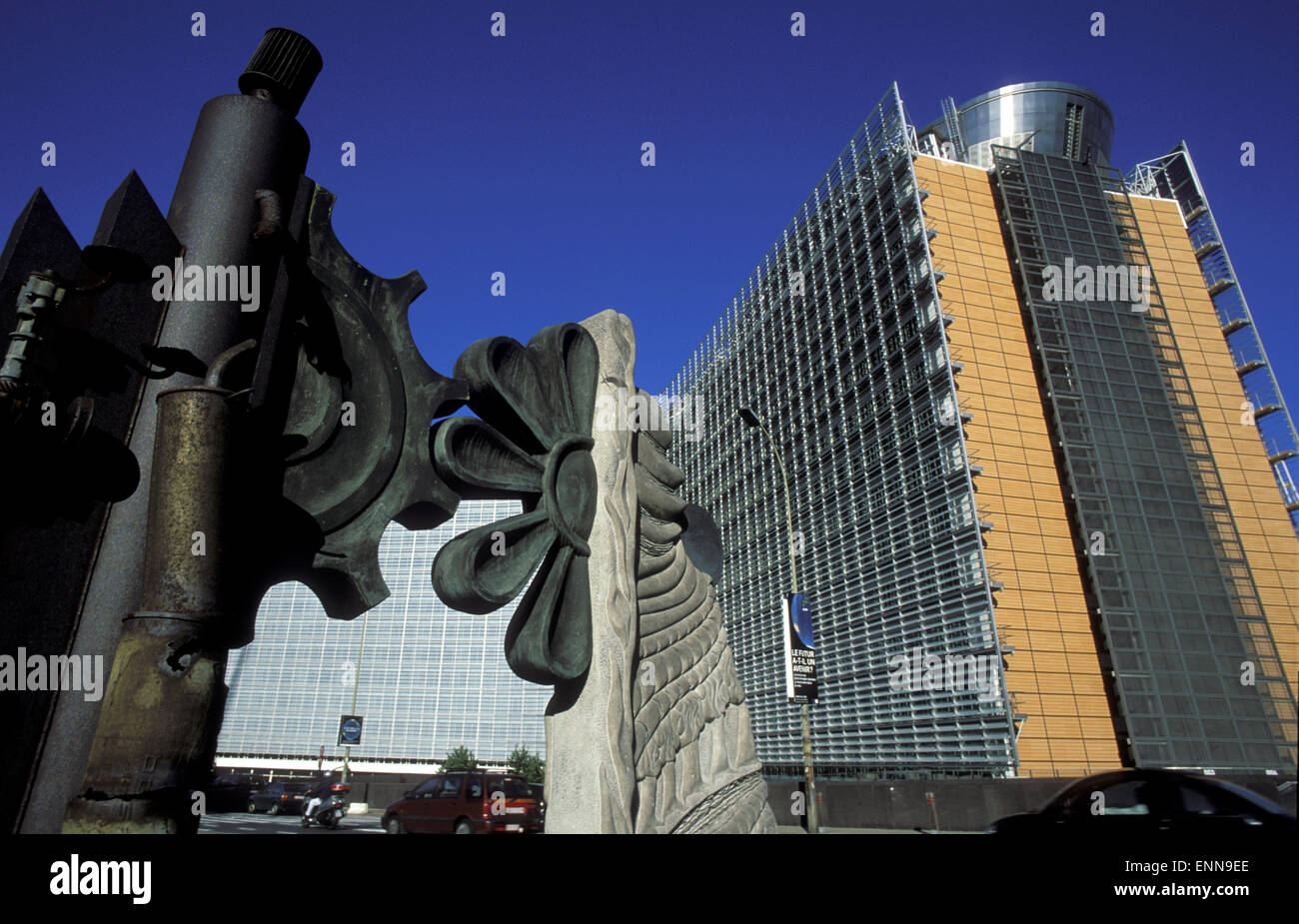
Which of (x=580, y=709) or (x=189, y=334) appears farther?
(x=580, y=709)

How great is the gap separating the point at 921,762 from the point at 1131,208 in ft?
82.2

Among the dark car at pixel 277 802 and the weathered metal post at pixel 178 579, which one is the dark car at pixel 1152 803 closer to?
the weathered metal post at pixel 178 579

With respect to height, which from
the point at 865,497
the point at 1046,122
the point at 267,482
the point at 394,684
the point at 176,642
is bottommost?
the point at 176,642

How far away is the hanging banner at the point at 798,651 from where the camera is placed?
13.0m

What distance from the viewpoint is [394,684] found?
51.0m

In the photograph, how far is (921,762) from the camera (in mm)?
23906

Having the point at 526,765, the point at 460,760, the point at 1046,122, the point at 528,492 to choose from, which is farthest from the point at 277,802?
the point at 1046,122

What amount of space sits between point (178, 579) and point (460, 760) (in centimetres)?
4834

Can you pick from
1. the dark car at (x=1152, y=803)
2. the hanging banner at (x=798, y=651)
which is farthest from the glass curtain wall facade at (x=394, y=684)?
the dark car at (x=1152, y=803)

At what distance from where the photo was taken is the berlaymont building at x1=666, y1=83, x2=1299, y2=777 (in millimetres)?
23078

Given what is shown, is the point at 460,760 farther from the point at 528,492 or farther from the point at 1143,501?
the point at 528,492
